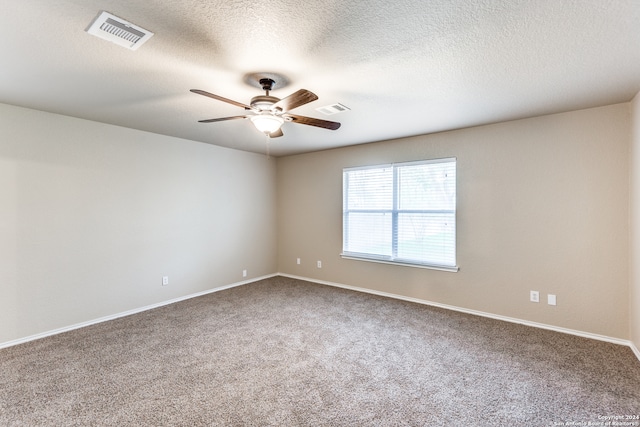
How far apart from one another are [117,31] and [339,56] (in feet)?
4.50

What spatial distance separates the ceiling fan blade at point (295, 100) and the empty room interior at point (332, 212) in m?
0.03

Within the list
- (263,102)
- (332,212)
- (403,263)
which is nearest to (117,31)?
(263,102)

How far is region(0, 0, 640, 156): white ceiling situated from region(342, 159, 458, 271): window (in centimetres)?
108

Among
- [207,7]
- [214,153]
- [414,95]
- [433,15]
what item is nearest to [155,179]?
[214,153]

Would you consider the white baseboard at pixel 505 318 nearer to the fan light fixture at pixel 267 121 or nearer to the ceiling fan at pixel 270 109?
the ceiling fan at pixel 270 109

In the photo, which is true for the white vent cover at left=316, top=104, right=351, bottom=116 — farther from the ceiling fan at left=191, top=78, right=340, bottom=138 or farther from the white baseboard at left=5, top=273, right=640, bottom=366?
the white baseboard at left=5, top=273, right=640, bottom=366

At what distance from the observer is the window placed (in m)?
4.03

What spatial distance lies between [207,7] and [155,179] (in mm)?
3176

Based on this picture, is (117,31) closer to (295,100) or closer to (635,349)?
(295,100)

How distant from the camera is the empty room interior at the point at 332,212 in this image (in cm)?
188

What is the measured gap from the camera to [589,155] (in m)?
3.08

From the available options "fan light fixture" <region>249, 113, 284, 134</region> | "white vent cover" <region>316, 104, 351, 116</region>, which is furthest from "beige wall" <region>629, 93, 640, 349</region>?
"fan light fixture" <region>249, 113, 284, 134</region>

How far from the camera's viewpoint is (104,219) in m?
3.69

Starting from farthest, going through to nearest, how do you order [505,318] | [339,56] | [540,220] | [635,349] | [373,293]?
1. [373,293]
2. [505,318]
3. [540,220]
4. [635,349]
5. [339,56]
